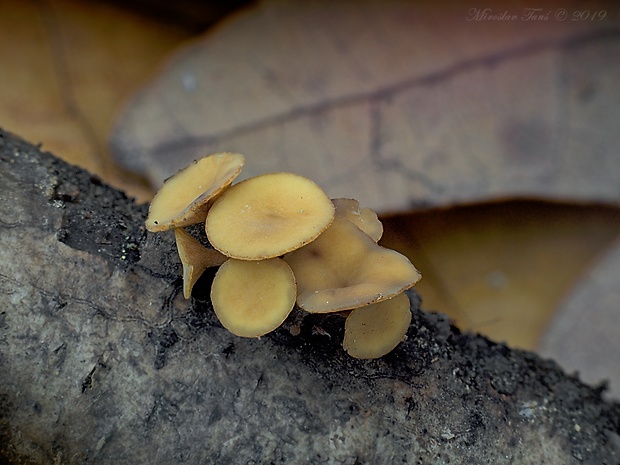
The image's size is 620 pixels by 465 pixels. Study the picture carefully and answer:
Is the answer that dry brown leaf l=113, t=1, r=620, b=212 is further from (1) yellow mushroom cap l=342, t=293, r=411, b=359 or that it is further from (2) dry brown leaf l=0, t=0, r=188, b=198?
(1) yellow mushroom cap l=342, t=293, r=411, b=359

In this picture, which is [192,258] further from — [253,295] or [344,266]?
[344,266]

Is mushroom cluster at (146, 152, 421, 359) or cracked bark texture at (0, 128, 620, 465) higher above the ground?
mushroom cluster at (146, 152, 421, 359)

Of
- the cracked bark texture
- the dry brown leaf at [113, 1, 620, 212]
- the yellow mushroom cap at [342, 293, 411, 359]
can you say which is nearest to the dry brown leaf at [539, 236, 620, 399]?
the dry brown leaf at [113, 1, 620, 212]

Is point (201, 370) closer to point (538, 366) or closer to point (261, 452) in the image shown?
point (261, 452)

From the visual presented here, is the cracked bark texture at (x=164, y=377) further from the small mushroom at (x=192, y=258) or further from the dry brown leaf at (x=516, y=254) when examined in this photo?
the dry brown leaf at (x=516, y=254)

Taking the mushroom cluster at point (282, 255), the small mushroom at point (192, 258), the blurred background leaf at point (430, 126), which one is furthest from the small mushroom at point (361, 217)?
the blurred background leaf at point (430, 126)

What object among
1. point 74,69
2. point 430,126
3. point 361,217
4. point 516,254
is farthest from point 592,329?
point 74,69
